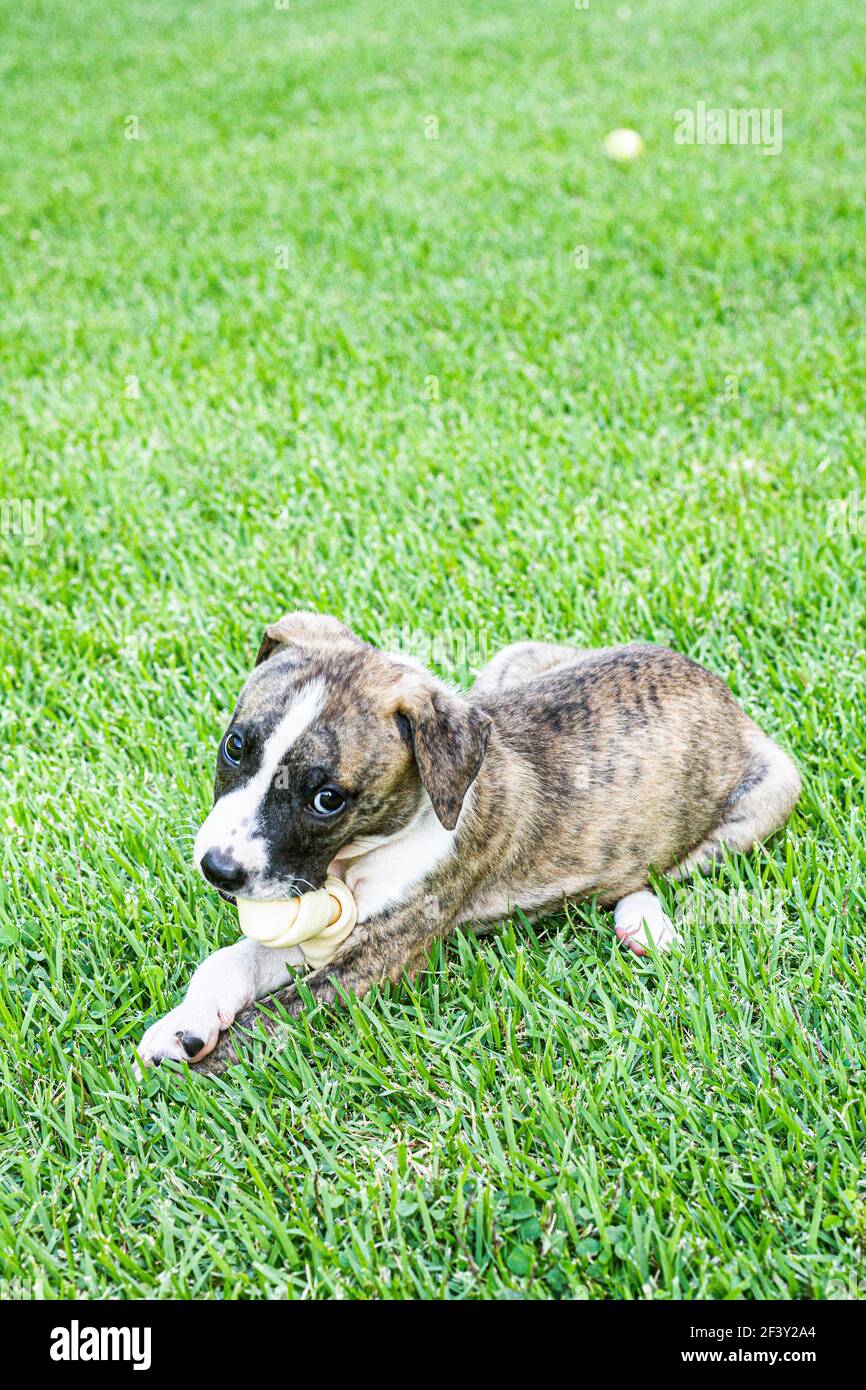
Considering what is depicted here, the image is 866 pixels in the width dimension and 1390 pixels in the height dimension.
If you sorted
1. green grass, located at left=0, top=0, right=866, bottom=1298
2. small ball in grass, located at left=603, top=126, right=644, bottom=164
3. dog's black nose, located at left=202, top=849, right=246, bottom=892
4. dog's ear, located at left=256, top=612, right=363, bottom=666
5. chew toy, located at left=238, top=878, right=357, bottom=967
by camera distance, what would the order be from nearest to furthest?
green grass, located at left=0, top=0, right=866, bottom=1298
dog's black nose, located at left=202, top=849, right=246, bottom=892
chew toy, located at left=238, top=878, right=357, bottom=967
dog's ear, located at left=256, top=612, right=363, bottom=666
small ball in grass, located at left=603, top=126, right=644, bottom=164

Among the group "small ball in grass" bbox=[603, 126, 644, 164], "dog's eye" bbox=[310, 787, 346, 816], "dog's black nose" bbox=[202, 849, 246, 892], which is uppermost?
"small ball in grass" bbox=[603, 126, 644, 164]

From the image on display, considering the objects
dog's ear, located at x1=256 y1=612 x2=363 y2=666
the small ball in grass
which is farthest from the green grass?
dog's ear, located at x1=256 y1=612 x2=363 y2=666

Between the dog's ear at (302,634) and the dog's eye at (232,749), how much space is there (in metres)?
0.39

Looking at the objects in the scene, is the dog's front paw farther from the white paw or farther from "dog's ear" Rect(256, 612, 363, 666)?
the white paw

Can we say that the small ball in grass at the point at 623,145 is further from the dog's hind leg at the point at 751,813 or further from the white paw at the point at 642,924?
the white paw at the point at 642,924

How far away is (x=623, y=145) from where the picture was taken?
10.1 meters

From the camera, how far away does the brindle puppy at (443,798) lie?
300cm

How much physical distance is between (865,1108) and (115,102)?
12.3 meters

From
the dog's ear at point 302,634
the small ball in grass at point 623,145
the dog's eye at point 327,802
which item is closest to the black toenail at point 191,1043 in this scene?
the dog's eye at point 327,802

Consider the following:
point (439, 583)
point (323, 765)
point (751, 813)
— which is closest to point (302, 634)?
point (323, 765)

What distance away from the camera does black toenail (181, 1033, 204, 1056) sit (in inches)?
123

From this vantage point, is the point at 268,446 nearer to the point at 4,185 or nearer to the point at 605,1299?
the point at 605,1299

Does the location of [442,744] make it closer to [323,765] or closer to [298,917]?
[323,765]

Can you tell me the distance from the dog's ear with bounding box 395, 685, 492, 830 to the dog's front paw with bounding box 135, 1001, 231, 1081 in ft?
2.67
